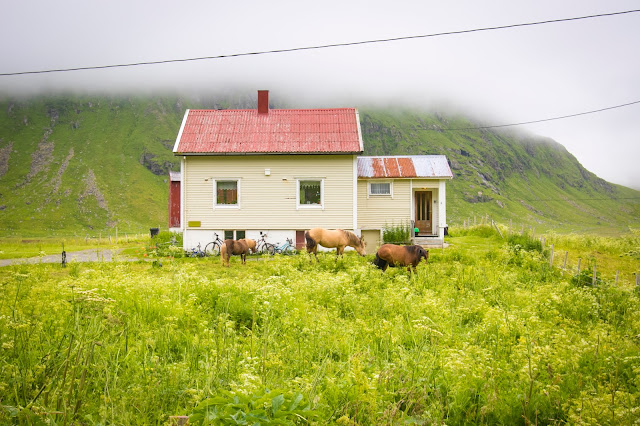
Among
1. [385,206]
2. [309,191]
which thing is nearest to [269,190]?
[309,191]

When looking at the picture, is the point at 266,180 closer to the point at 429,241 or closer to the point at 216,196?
the point at 216,196

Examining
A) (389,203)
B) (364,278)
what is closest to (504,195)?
(389,203)

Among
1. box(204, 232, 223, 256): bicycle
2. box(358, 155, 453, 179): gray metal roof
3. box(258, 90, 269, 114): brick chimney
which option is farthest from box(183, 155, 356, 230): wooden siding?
box(258, 90, 269, 114): brick chimney

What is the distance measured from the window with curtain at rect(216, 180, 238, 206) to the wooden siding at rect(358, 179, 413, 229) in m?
7.17

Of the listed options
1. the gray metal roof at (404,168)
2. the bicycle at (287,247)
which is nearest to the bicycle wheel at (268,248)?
the bicycle at (287,247)

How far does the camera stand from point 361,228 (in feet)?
79.3

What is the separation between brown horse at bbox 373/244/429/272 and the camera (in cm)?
1426

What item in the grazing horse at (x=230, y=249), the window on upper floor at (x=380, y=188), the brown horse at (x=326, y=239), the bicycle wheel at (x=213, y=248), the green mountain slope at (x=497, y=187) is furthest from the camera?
the green mountain slope at (x=497, y=187)

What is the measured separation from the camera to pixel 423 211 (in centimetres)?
2673

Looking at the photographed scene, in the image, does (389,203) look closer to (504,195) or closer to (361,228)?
(361,228)

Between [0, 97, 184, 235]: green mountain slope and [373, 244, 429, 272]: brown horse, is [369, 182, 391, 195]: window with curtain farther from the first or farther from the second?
[0, 97, 184, 235]: green mountain slope

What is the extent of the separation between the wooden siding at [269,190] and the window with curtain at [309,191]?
335 mm

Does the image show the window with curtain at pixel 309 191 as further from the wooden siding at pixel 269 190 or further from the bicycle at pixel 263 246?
the bicycle at pixel 263 246

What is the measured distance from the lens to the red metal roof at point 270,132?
22.1 m
